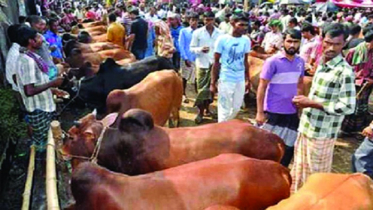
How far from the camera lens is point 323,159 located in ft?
12.6

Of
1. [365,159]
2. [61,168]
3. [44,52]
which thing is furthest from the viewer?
[44,52]

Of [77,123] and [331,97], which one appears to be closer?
[331,97]

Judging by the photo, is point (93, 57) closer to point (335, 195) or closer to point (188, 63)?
point (188, 63)

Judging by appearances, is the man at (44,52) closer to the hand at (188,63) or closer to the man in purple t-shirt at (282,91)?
the man in purple t-shirt at (282,91)

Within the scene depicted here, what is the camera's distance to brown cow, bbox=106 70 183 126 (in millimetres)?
4945

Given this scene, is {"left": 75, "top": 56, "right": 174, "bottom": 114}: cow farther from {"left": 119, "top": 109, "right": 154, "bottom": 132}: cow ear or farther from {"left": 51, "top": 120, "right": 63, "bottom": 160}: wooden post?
{"left": 119, "top": 109, "right": 154, "bottom": 132}: cow ear

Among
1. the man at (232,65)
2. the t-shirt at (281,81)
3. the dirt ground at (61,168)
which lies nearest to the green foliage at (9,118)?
the dirt ground at (61,168)

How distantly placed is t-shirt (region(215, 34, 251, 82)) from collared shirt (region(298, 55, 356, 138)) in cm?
157

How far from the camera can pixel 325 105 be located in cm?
355

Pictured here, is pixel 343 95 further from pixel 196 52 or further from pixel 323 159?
pixel 196 52

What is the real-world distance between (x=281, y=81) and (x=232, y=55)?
1129 millimetres

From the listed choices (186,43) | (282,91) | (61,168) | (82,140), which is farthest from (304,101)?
(186,43)

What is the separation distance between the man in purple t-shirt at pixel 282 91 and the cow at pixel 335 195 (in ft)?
5.49

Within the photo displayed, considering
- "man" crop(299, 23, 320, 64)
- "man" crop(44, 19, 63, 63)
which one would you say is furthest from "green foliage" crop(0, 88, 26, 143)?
"man" crop(299, 23, 320, 64)
